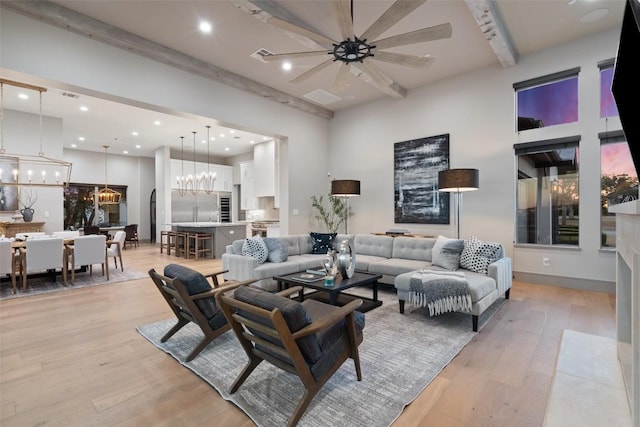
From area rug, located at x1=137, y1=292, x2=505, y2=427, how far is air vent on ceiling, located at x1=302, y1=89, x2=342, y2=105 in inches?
187

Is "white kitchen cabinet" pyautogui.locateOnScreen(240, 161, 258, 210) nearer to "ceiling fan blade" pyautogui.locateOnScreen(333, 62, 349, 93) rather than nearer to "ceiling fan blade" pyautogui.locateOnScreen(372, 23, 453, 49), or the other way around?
"ceiling fan blade" pyautogui.locateOnScreen(333, 62, 349, 93)

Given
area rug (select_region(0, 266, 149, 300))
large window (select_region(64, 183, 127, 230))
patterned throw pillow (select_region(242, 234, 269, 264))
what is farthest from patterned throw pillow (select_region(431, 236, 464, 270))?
large window (select_region(64, 183, 127, 230))

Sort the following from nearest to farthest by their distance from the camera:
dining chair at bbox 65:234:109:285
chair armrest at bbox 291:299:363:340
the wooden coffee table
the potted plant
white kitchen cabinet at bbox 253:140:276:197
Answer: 1. chair armrest at bbox 291:299:363:340
2. the wooden coffee table
3. dining chair at bbox 65:234:109:285
4. the potted plant
5. white kitchen cabinet at bbox 253:140:276:197

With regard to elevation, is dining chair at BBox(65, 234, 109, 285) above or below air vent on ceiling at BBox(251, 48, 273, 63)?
below

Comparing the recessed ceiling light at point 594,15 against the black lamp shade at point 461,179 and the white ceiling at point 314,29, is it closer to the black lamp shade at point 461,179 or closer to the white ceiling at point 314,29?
the white ceiling at point 314,29

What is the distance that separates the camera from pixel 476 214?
5.63 metres

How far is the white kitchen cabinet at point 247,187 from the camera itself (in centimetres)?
1103

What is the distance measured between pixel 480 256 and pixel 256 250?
3053 mm

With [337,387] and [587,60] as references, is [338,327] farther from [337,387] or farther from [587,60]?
[587,60]

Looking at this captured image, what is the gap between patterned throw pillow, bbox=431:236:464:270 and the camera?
4.09 metres

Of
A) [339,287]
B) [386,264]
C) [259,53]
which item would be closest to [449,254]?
[386,264]

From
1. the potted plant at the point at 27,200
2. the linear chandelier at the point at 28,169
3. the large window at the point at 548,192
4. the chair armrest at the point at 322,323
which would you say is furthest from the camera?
the potted plant at the point at 27,200

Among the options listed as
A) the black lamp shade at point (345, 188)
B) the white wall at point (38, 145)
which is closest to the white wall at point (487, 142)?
the black lamp shade at point (345, 188)

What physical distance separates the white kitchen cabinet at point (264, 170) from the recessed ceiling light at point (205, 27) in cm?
552
